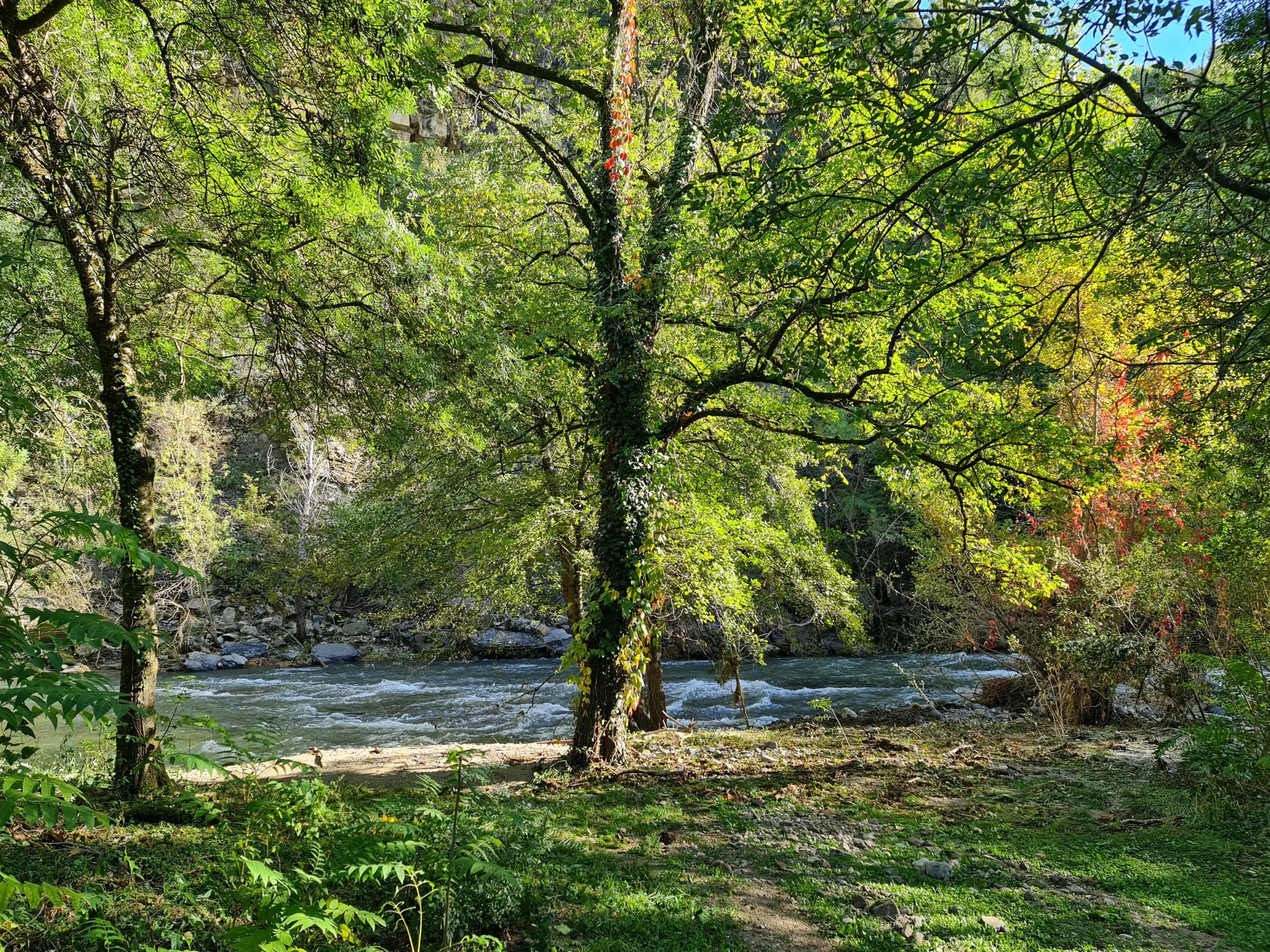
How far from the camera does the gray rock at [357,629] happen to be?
26.1 m

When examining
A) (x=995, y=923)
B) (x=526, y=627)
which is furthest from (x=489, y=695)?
(x=995, y=923)

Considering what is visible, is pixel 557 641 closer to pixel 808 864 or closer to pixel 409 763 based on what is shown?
pixel 409 763

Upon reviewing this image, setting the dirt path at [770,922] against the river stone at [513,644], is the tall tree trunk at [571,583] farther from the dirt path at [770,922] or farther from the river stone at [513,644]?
the river stone at [513,644]

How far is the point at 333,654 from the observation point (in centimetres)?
2359

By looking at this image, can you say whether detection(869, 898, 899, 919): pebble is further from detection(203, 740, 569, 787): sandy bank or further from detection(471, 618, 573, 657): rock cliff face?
detection(471, 618, 573, 657): rock cliff face

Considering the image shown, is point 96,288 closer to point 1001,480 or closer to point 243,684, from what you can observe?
point 1001,480

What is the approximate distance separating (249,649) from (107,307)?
21.9 meters

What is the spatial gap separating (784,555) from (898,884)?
5075mm

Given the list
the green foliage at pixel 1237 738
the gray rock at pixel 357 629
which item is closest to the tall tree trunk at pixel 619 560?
the green foliage at pixel 1237 738

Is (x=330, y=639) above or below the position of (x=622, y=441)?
below

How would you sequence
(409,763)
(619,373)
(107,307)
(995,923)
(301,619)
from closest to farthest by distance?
(995,923) < (107,307) < (619,373) < (409,763) < (301,619)

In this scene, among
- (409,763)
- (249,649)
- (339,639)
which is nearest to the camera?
(409,763)

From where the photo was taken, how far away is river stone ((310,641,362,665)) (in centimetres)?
2312

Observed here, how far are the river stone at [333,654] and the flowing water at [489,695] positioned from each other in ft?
4.99
